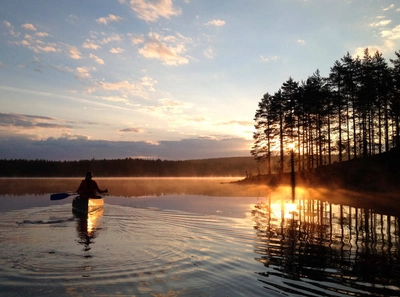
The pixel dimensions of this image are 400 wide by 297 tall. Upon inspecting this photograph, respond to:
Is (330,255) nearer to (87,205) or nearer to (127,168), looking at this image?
(87,205)

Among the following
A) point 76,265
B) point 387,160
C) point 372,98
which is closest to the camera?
point 76,265

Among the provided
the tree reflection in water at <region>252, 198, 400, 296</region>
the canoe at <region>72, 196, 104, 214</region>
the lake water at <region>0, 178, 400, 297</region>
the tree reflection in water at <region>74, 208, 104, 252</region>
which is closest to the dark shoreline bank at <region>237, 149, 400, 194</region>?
the tree reflection in water at <region>252, 198, 400, 296</region>

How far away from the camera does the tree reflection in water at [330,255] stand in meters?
7.90

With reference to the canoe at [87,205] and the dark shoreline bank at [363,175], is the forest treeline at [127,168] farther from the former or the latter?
the canoe at [87,205]

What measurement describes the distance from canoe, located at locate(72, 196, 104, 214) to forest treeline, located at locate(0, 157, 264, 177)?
12541cm

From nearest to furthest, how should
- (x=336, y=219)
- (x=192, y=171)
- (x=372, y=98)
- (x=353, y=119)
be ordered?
(x=336, y=219), (x=372, y=98), (x=353, y=119), (x=192, y=171)

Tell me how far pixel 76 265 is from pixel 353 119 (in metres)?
45.6

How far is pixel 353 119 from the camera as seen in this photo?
46.9 meters

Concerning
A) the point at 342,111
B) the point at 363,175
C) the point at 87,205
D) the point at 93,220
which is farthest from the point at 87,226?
the point at 342,111

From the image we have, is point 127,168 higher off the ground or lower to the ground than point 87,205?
higher

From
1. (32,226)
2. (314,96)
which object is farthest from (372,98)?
(32,226)

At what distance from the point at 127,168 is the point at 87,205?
153 m

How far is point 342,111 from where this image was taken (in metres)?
48.5

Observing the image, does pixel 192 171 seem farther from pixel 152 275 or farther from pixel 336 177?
pixel 152 275
